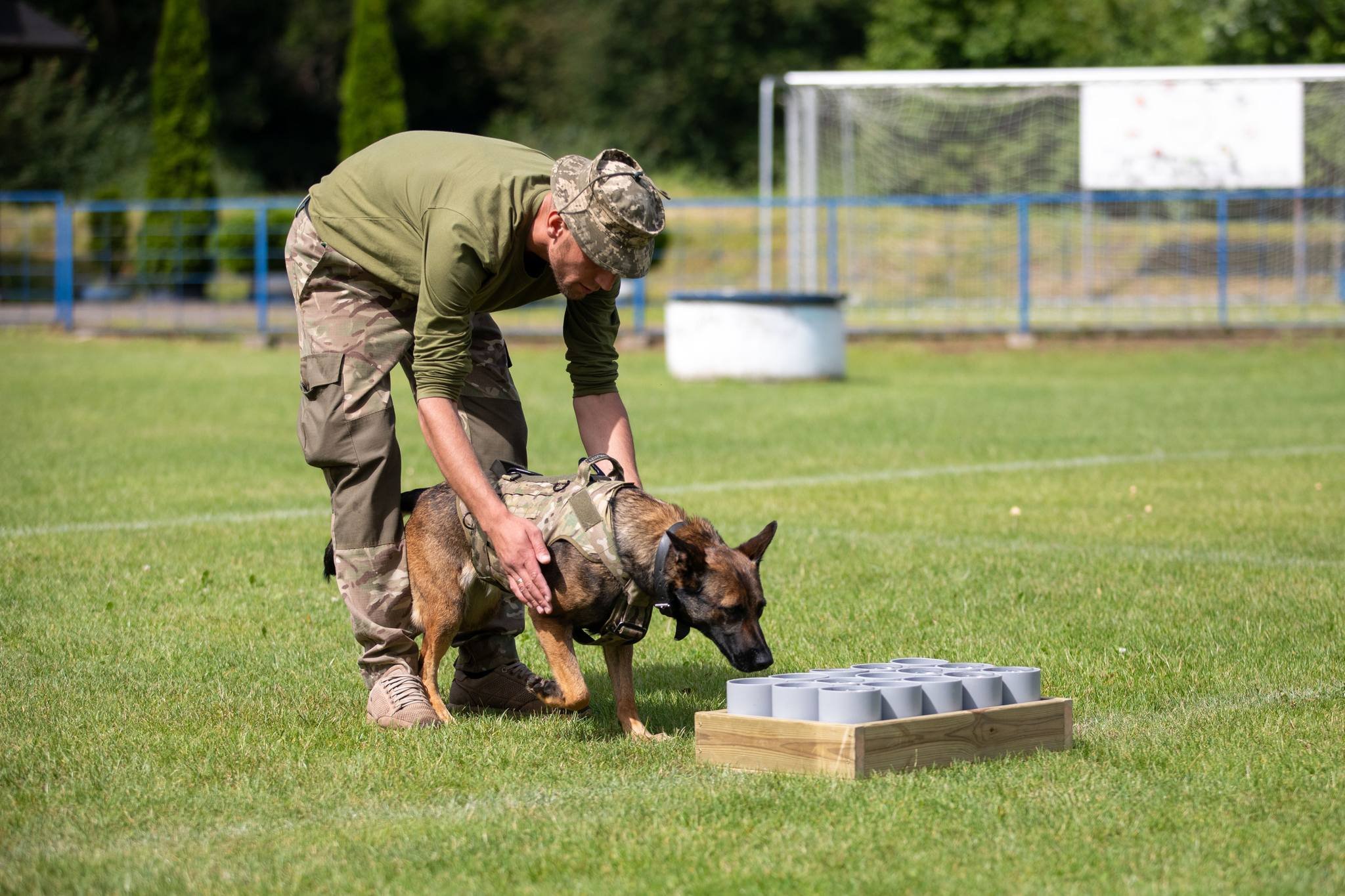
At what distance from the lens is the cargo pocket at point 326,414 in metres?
4.81

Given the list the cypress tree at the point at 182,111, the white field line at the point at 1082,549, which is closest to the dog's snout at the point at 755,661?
the white field line at the point at 1082,549

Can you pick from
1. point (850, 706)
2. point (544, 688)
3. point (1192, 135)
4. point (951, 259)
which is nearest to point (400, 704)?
point (544, 688)

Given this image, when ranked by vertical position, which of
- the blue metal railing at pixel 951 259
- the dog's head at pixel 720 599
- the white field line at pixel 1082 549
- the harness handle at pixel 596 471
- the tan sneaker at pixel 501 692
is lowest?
the tan sneaker at pixel 501 692

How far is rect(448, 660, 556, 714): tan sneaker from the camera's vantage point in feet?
17.0

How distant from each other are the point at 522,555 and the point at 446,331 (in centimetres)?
68

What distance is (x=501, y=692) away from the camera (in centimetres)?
520

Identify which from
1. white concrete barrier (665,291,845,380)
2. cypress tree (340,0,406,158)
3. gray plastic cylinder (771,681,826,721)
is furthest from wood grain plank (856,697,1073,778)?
cypress tree (340,0,406,158)

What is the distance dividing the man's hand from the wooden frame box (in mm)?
570

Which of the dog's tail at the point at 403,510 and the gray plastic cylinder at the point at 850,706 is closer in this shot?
the gray plastic cylinder at the point at 850,706

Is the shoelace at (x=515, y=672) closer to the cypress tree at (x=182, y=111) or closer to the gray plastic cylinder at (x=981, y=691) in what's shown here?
the gray plastic cylinder at (x=981, y=691)

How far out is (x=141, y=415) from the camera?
48.4ft

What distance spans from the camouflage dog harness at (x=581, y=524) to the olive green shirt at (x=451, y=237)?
0.39 m

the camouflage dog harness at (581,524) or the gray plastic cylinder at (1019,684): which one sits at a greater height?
the camouflage dog harness at (581,524)

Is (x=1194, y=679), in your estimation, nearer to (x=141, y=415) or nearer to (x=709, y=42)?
(x=141, y=415)
